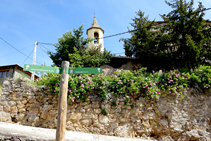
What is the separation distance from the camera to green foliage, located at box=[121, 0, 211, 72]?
9492mm

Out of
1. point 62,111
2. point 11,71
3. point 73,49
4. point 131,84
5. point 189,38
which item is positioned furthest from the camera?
point 11,71

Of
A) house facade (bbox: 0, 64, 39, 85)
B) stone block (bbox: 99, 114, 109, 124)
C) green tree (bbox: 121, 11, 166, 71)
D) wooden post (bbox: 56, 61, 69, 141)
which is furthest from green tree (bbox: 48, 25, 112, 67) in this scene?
wooden post (bbox: 56, 61, 69, 141)

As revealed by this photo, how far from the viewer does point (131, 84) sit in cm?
729

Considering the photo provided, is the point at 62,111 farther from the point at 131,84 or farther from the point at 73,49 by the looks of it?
the point at 73,49

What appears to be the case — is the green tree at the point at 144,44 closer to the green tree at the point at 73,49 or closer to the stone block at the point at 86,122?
the green tree at the point at 73,49

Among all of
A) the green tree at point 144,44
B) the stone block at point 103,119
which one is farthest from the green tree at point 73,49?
the stone block at point 103,119

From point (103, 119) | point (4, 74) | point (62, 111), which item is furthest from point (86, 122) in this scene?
point (4, 74)

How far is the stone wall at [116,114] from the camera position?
21.8 ft

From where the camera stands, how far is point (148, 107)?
7.46m

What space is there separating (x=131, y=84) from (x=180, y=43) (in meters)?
5.00

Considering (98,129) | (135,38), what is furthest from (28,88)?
(135,38)

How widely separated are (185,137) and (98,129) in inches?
154

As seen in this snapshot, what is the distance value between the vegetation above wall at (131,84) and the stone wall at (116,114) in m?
0.31

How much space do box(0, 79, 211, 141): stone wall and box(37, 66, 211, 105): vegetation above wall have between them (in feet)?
1.01
